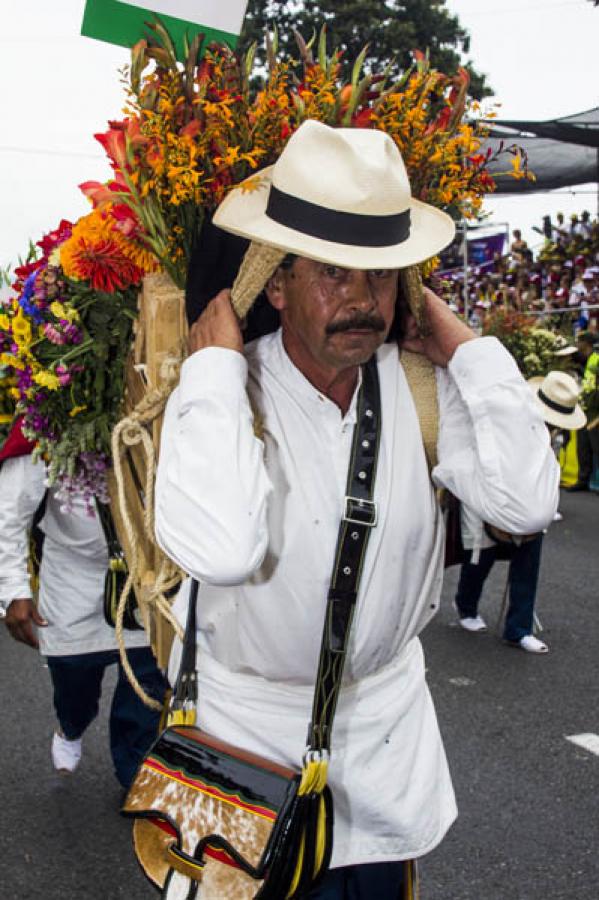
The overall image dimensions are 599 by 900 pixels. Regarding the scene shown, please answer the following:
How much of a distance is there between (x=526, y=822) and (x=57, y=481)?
Answer: 2253 millimetres

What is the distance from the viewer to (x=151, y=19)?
99.3 inches

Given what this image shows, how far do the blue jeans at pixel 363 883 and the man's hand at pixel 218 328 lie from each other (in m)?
1.18

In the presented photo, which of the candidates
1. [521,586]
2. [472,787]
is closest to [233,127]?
[472,787]

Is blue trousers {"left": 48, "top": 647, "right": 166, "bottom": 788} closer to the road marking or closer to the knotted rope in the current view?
the knotted rope

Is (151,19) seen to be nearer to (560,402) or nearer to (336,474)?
(336,474)

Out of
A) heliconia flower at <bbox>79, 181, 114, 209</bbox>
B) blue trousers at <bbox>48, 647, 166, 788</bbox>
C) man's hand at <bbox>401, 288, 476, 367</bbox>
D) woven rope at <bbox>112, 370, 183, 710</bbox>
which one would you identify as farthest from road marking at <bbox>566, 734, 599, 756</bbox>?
heliconia flower at <bbox>79, 181, 114, 209</bbox>

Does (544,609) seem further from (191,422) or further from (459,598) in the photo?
(191,422)

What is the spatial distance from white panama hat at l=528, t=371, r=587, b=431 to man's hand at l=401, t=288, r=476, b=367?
14.4 ft

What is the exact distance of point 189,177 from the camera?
7.36 ft

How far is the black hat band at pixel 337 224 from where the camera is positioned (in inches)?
86.3

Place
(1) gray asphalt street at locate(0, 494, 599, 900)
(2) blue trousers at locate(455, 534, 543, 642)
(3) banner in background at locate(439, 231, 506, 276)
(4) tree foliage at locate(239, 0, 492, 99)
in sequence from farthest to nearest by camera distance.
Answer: (4) tree foliage at locate(239, 0, 492, 99) → (3) banner in background at locate(439, 231, 506, 276) → (2) blue trousers at locate(455, 534, 543, 642) → (1) gray asphalt street at locate(0, 494, 599, 900)

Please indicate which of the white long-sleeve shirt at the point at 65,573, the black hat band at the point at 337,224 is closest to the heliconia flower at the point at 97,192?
the black hat band at the point at 337,224

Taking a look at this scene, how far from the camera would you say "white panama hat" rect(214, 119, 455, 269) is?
2.18 metres

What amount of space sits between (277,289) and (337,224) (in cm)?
24
